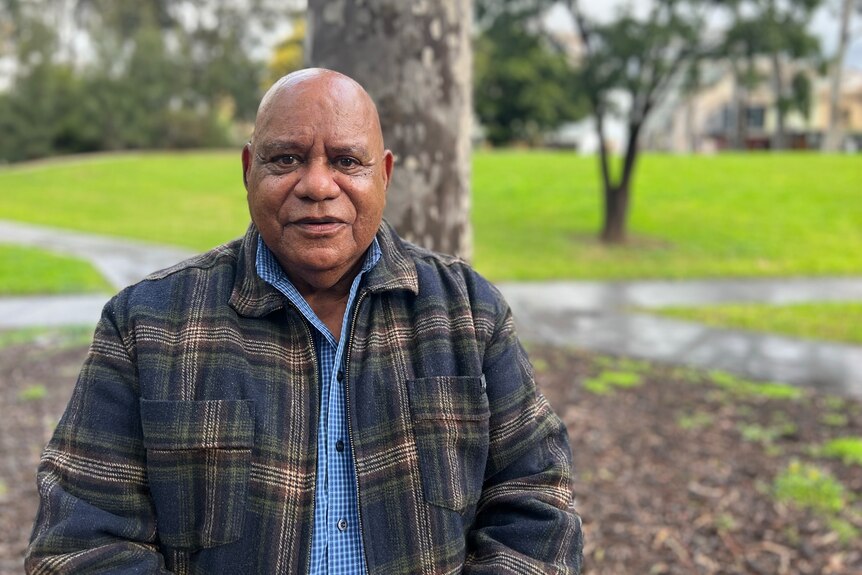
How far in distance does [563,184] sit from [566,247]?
258 inches

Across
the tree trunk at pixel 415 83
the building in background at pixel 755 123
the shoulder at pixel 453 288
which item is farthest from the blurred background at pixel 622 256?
the building in background at pixel 755 123

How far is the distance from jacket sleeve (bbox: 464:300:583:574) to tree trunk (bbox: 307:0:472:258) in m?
1.33

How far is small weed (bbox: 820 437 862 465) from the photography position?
4.87 m

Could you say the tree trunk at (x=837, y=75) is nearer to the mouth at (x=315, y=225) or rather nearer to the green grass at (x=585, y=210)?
the green grass at (x=585, y=210)

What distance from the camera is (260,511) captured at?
1785 mm

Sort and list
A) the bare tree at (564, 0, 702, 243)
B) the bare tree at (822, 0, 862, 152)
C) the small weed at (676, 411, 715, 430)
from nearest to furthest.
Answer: the small weed at (676, 411, 715, 430) < the bare tree at (564, 0, 702, 243) < the bare tree at (822, 0, 862, 152)

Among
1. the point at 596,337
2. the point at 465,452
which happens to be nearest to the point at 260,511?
the point at 465,452

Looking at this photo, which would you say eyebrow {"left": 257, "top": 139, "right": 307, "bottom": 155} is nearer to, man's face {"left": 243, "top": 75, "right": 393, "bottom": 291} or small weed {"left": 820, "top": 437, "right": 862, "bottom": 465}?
man's face {"left": 243, "top": 75, "right": 393, "bottom": 291}

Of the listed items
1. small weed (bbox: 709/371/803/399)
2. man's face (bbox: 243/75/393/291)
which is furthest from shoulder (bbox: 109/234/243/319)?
small weed (bbox: 709/371/803/399)

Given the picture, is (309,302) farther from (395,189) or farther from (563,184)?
(563,184)

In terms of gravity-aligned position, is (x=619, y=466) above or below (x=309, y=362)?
below

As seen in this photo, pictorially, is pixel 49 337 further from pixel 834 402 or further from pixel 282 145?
pixel 282 145

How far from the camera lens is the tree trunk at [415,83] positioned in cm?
315

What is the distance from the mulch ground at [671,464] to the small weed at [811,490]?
0.04m
